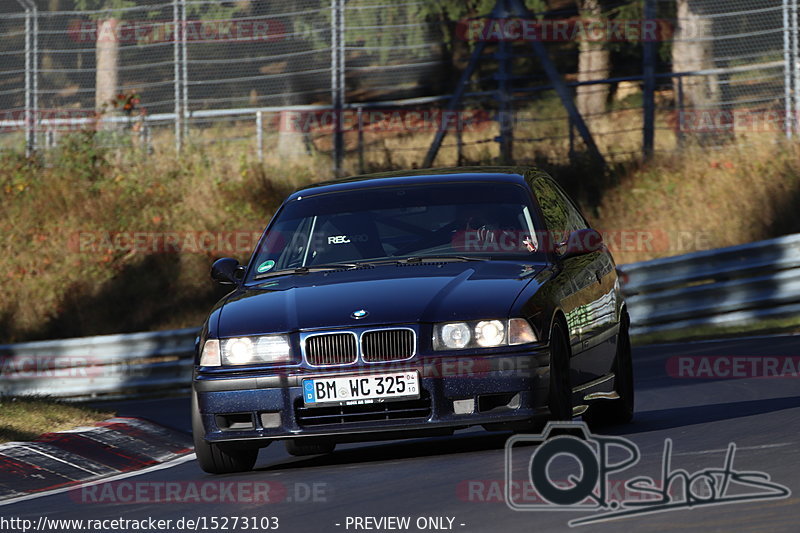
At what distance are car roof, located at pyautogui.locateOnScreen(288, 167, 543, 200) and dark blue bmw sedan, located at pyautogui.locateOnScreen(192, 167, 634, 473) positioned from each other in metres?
0.17

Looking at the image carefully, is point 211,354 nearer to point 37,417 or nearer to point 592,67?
point 37,417

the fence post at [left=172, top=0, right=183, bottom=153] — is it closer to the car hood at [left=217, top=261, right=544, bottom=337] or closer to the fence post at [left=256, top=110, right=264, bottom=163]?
the fence post at [left=256, top=110, right=264, bottom=163]

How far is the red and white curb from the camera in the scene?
9.61 meters

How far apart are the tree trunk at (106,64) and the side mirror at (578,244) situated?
62.8 feet

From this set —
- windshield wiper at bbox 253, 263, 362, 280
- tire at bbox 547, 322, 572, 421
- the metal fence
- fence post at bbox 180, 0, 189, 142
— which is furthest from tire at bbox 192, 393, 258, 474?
fence post at bbox 180, 0, 189, 142

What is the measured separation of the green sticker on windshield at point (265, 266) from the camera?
32.8 feet

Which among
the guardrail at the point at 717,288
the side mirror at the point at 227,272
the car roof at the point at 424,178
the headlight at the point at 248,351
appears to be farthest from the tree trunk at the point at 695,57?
the headlight at the point at 248,351

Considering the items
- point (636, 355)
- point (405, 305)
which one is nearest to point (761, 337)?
point (636, 355)

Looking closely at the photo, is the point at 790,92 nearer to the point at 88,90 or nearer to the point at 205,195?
the point at 205,195

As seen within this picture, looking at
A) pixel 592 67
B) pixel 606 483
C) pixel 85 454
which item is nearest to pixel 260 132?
pixel 592 67

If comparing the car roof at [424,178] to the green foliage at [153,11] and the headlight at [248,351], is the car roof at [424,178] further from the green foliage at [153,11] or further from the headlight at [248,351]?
the green foliage at [153,11]

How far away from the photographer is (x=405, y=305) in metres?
8.57

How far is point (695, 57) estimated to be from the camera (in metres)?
27.2

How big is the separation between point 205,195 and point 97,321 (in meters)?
3.43
